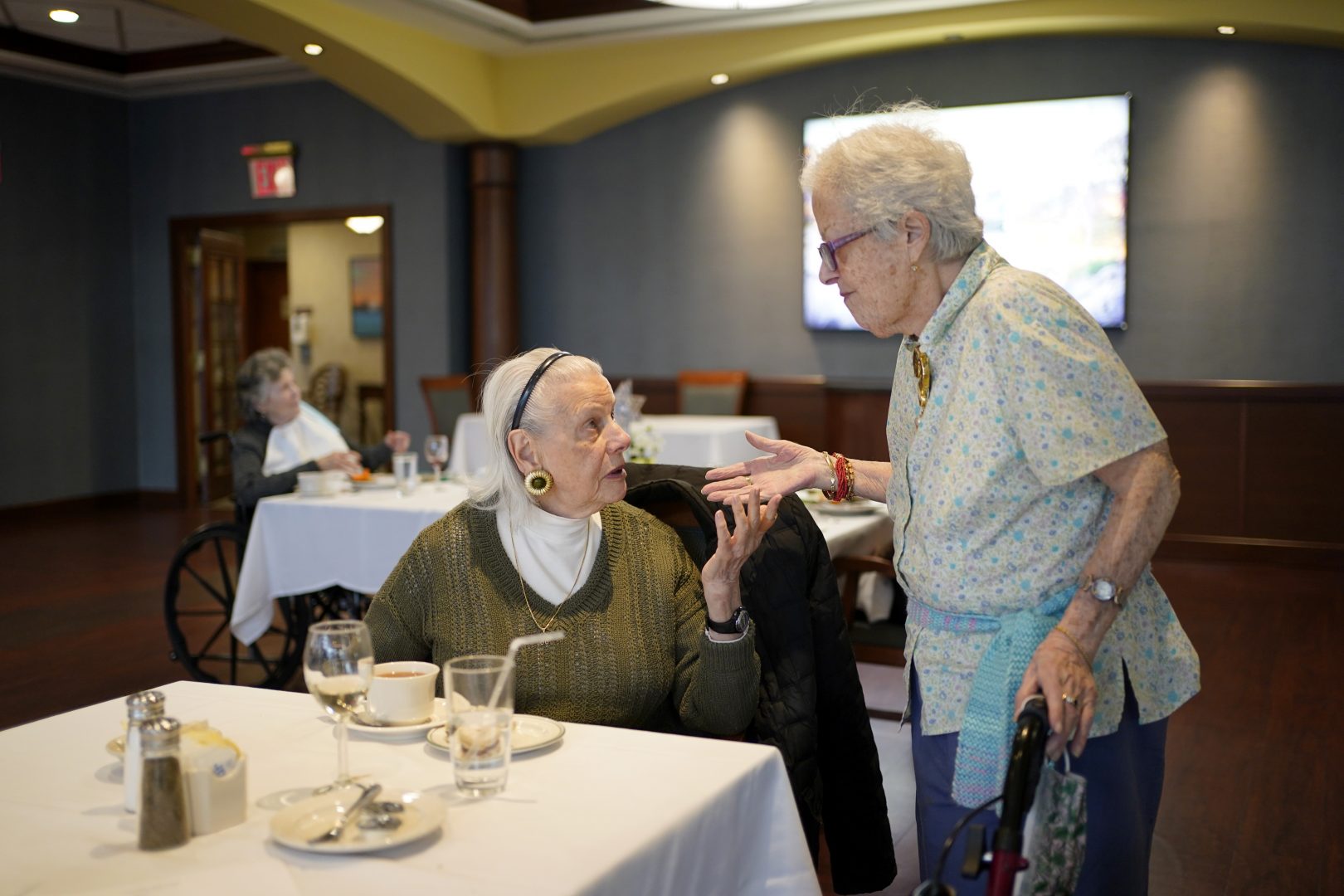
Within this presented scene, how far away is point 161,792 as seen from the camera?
1.39m

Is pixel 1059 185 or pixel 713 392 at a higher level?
pixel 1059 185

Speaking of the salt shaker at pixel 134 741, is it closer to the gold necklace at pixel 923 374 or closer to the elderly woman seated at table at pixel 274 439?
the gold necklace at pixel 923 374

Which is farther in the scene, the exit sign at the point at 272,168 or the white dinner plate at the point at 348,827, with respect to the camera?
the exit sign at the point at 272,168

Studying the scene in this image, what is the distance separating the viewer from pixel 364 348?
12344 mm

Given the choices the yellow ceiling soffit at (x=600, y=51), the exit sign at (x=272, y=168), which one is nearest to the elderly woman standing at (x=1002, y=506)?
the yellow ceiling soffit at (x=600, y=51)

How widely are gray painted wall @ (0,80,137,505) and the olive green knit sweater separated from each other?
858cm

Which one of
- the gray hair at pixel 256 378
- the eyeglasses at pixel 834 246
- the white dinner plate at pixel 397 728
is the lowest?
the white dinner plate at pixel 397 728

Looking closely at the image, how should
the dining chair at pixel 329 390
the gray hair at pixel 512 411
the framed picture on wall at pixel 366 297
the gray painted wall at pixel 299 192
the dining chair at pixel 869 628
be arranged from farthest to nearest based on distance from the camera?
the framed picture on wall at pixel 366 297, the dining chair at pixel 329 390, the gray painted wall at pixel 299 192, the dining chair at pixel 869 628, the gray hair at pixel 512 411

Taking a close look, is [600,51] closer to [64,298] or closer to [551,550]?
[64,298]

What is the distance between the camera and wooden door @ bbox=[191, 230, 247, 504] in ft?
34.6

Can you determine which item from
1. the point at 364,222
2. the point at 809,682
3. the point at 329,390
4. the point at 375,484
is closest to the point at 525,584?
the point at 809,682

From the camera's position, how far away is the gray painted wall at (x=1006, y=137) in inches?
290

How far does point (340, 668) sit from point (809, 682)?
1.01 meters

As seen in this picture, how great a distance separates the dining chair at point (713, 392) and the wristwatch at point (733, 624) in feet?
20.4
